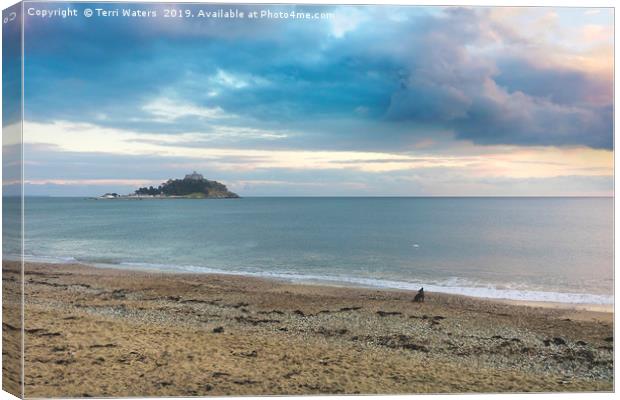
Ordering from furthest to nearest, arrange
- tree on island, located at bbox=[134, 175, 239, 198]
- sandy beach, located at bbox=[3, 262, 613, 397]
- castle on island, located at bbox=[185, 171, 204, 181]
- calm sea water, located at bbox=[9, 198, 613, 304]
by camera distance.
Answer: calm sea water, located at bbox=[9, 198, 613, 304]
tree on island, located at bbox=[134, 175, 239, 198]
castle on island, located at bbox=[185, 171, 204, 181]
sandy beach, located at bbox=[3, 262, 613, 397]

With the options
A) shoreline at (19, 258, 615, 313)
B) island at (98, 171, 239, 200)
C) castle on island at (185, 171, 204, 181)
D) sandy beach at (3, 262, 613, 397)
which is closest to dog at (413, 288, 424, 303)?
sandy beach at (3, 262, 613, 397)

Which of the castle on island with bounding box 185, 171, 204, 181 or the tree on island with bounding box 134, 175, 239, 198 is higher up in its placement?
the castle on island with bounding box 185, 171, 204, 181

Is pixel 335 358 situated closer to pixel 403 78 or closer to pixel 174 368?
pixel 174 368

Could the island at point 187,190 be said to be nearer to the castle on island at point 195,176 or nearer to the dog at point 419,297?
the castle on island at point 195,176

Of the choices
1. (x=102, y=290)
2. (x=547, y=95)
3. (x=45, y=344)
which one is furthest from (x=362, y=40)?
(x=102, y=290)

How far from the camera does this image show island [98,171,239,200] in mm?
8305

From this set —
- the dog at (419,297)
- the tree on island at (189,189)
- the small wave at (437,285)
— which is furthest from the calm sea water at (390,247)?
the dog at (419,297)

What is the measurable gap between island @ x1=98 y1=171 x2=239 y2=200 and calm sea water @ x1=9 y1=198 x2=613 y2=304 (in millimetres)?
217

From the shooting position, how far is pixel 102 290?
10867 mm

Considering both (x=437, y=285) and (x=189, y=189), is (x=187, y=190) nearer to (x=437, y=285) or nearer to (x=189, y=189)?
(x=189, y=189)

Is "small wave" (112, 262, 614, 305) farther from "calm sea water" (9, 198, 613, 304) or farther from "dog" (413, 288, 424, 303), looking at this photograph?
"dog" (413, 288, 424, 303)

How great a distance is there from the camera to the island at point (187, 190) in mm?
8305

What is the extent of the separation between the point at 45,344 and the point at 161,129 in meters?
3.06

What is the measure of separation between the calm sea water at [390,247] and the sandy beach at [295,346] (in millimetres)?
1166
